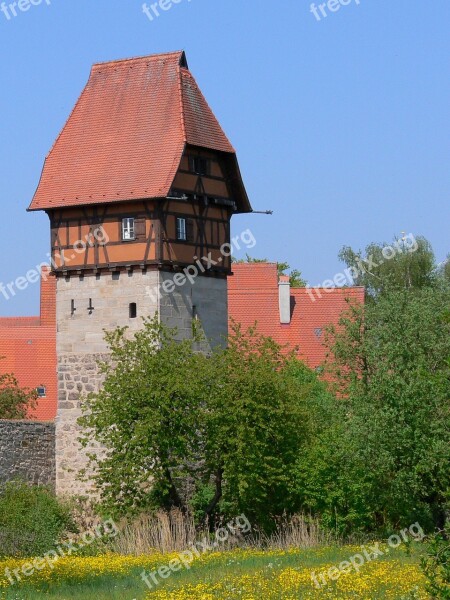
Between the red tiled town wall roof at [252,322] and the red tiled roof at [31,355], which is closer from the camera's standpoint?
the red tiled roof at [31,355]

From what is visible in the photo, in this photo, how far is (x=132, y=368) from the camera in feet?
111

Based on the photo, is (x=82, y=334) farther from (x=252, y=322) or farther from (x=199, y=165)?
(x=252, y=322)

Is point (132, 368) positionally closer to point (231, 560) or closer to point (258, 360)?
point (258, 360)

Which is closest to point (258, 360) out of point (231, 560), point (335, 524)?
point (335, 524)

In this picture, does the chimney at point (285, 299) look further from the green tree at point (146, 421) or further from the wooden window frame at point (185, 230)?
the green tree at point (146, 421)

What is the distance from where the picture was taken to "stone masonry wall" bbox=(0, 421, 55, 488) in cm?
3588

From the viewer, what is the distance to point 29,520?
110 ft

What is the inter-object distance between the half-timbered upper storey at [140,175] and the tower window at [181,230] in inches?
1.0

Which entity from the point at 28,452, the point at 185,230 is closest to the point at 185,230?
the point at 185,230

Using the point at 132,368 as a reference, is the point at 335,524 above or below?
below

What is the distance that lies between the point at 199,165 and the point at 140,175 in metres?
1.80

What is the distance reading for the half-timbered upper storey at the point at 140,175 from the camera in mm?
35875

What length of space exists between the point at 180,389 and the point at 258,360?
262 cm

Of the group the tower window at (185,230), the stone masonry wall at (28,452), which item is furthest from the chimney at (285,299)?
the stone masonry wall at (28,452)
